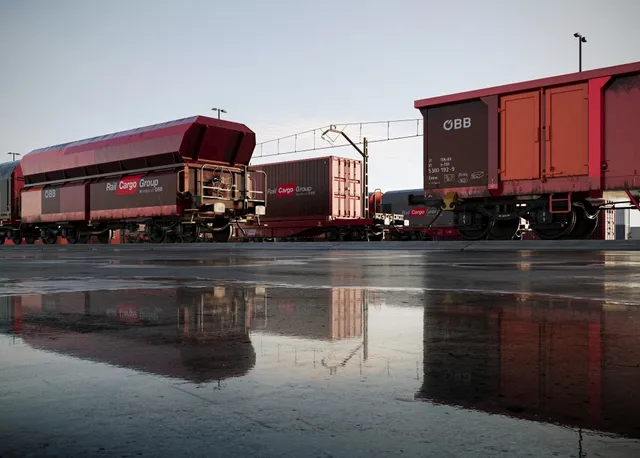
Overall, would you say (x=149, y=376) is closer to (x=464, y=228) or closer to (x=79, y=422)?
(x=79, y=422)

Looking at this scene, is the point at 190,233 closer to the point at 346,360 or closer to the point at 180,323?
the point at 180,323

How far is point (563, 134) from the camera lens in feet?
50.3

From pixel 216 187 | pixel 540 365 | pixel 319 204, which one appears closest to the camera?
pixel 540 365

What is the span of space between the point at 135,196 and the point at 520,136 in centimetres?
1468

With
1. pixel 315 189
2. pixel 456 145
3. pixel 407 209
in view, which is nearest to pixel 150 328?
pixel 456 145

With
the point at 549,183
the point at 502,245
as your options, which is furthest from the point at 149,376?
the point at 549,183

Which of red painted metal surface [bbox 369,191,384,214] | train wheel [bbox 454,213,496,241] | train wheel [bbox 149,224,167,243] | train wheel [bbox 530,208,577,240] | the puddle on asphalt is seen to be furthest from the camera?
red painted metal surface [bbox 369,191,384,214]

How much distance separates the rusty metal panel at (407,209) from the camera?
33659 mm

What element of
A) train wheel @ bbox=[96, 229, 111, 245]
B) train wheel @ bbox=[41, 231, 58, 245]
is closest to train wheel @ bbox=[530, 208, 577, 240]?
train wheel @ bbox=[96, 229, 111, 245]

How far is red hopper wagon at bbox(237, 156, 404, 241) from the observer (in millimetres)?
28062

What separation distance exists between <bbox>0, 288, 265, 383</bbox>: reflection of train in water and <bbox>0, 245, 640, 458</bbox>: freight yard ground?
14 mm

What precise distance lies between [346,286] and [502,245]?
10.0m

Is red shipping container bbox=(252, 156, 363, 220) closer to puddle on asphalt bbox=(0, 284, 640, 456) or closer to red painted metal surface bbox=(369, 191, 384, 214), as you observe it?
red painted metal surface bbox=(369, 191, 384, 214)

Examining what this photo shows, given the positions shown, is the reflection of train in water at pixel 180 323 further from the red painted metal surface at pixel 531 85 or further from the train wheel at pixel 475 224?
the train wheel at pixel 475 224
